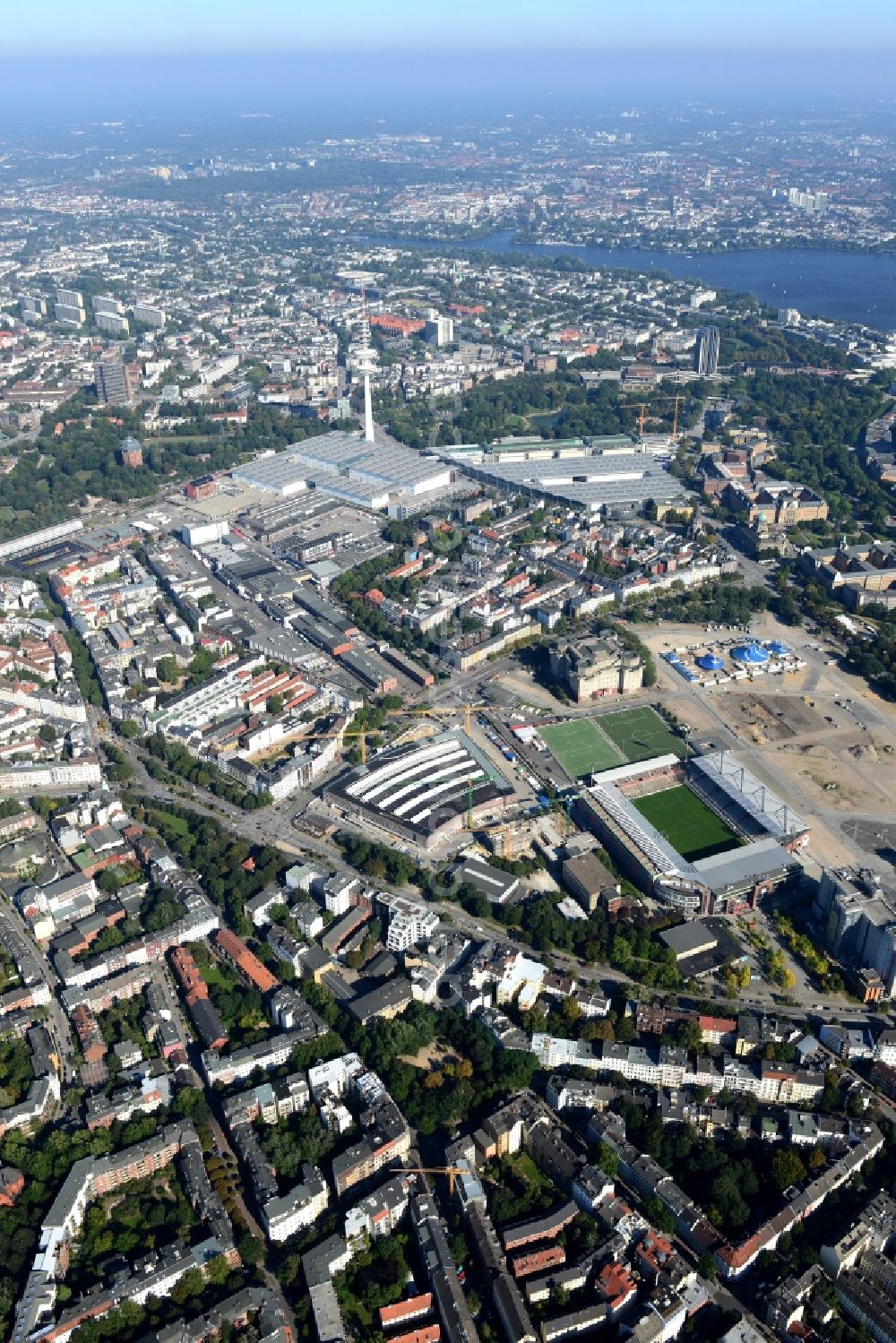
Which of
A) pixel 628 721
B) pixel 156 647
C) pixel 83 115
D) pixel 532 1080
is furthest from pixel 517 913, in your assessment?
pixel 83 115

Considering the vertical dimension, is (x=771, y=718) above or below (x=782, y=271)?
below

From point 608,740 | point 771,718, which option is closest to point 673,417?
point 771,718

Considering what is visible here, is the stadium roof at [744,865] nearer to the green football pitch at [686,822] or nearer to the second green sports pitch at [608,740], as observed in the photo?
the green football pitch at [686,822]

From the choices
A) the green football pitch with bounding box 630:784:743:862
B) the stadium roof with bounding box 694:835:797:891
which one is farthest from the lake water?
the stadium roof with bounding box 694:835:797:891

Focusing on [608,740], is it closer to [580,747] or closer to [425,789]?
[580,747]

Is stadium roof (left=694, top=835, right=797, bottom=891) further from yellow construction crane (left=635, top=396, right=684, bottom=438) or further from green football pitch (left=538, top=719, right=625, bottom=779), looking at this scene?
yellow construction crane (left=635, top=396, right=684, bottom=438)
